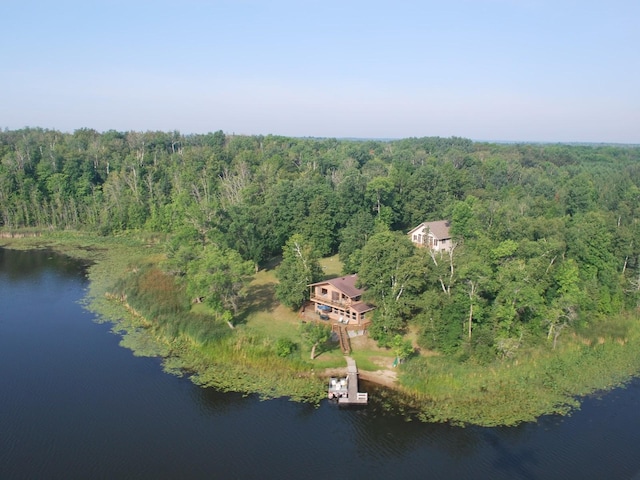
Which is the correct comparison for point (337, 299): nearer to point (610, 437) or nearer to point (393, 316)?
point (393, 316)

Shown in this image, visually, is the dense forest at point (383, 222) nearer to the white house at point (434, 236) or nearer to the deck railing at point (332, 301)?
the deck railing at point (332, 301)

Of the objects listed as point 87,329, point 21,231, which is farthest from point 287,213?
point 21,231

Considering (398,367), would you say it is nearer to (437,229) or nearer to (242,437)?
(242,437)

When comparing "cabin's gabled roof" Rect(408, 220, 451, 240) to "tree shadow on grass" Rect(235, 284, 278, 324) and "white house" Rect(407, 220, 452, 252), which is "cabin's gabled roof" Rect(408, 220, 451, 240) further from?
"tree shadow on grass" Rect(235, 284, 278, 324)

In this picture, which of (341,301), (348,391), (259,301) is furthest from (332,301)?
(348,391)

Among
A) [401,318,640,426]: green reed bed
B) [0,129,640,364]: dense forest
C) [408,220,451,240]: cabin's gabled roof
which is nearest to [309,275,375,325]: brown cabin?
[0,129,640,364]: dense forest

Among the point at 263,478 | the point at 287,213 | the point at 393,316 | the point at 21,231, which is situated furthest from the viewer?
the point at 21,231

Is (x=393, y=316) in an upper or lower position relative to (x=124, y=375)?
upper

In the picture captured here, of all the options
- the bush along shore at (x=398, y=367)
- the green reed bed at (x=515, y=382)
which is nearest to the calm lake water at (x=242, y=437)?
the green reed bed at (x=515, y=382)
